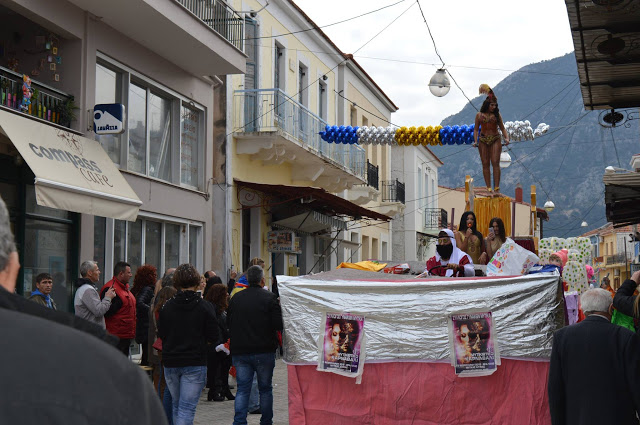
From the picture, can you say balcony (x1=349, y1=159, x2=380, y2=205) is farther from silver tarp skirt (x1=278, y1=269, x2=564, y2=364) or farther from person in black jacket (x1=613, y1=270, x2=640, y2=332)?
person in black jacket (x1=613, y1=270, x2=640, y2=332)

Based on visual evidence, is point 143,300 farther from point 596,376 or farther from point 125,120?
point 596,376

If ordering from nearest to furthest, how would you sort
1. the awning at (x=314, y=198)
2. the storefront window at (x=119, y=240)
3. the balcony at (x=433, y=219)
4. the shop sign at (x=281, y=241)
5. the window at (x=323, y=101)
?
the storefront window at (x=119, y=240) → the awning at (x=314, y=198) → the shop sign at (x=281, y=241) → the window at (x=323, y=101) → the balcony at (x=433, y=219)

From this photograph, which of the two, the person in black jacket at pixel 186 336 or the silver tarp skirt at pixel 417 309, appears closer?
the silver tarp skirt at pixel 417 309

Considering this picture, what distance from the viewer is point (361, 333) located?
827 cm

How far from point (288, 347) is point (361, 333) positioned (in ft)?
2.51

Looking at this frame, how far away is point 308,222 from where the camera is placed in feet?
82.2

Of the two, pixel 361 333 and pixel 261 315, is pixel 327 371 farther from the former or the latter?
pixel 261 315

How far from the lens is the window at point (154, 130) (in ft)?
51.1

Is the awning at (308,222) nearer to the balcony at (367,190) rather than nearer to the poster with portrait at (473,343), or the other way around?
the balcony at (367,190)

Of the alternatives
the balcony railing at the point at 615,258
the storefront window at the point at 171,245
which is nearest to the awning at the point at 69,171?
the storefront window at the point at 171,245

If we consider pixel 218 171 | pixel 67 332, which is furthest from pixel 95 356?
pixel 218 171

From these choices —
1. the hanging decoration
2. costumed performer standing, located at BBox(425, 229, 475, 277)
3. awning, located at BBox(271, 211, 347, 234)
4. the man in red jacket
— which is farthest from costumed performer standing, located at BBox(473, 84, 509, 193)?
awning, located at BBox(271, 211, 347, 234)

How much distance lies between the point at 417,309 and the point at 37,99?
7.53 metres

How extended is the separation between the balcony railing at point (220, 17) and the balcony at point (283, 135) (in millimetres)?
2296
